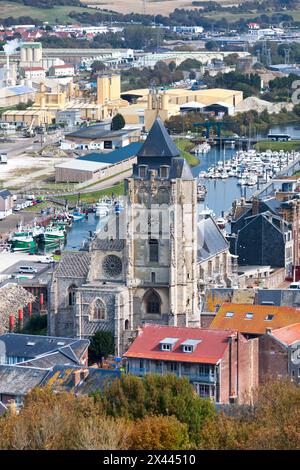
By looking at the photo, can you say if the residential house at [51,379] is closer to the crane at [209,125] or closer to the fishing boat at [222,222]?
the fishing boat at [222,222]

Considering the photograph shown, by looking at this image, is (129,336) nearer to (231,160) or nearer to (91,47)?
(231,160)

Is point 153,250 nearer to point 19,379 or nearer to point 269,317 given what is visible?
point 269,317

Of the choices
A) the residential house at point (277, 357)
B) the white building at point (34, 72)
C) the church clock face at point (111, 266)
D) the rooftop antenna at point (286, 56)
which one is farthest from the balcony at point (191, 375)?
the rooftop antenna at point (286, 56)

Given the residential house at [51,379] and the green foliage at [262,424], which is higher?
the green foliage at [262,424]

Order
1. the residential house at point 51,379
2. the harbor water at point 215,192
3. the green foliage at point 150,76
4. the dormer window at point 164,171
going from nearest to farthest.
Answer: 1. the residential house at point 51,379
2. the dormer window at point 164,171
3. the harbor water at point 215,192
4. the green foliage at point 150,76

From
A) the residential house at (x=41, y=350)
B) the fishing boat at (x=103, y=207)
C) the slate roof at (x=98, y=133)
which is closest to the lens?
the residential house at (x=41, y=350)
